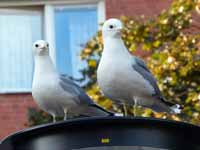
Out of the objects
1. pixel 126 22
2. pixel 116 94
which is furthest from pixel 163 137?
A: pixel 126 22

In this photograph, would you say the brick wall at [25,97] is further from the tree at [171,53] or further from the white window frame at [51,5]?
the tree at [171,53]

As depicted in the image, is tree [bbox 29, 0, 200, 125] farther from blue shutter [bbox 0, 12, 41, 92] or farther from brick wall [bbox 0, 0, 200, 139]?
blue shutter [bbox 0, 12, 41, 92]

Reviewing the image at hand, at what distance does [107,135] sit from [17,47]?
11787 mm

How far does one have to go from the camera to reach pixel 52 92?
5.65m


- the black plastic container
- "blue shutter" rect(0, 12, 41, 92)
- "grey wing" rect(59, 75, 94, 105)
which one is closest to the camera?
the black plastic container

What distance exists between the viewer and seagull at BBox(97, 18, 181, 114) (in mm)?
5430

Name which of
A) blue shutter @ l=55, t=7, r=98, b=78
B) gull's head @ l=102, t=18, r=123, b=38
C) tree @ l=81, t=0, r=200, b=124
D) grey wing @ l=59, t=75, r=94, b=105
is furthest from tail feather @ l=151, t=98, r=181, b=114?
blue shutter @ l=55, t=7, r=98, b=78

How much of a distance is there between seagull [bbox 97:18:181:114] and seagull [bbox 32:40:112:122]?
0.56ft

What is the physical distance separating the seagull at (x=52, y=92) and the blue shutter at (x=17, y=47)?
961 centimetres

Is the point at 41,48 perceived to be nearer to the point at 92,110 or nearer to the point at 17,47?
the point at 92,110

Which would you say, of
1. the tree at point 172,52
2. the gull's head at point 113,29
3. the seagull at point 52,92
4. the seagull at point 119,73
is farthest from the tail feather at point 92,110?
the tree at point 172,52

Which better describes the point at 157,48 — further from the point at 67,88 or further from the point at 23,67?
the point at 67,88

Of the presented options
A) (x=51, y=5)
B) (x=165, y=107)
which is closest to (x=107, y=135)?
(x=165, y=107)

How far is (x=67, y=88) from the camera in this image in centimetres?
582
